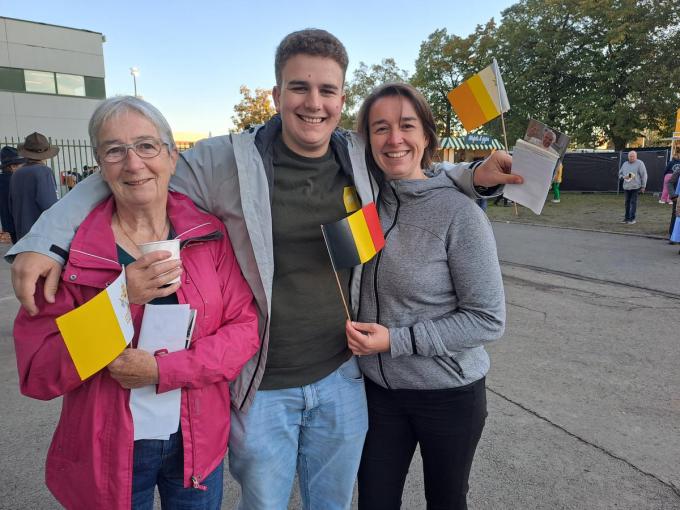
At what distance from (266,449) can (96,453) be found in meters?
0.57

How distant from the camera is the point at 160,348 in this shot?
145 centimetres

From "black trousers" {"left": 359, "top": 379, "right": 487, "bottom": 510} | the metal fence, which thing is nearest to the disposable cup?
"black trousers" {"left": 359, "top": 379, "right": 487, "bottom": 510}

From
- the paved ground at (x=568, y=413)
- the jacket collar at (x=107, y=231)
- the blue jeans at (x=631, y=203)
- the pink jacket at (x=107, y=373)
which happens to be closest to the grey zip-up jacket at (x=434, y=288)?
the pink jacket at (x=107, y=373)

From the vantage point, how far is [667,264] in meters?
7.79

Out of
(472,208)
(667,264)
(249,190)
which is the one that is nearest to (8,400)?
→ (249,190)

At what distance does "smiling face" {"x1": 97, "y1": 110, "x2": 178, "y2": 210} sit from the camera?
57.1 inches

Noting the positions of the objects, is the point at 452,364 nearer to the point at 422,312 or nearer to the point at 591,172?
the point at 422,312

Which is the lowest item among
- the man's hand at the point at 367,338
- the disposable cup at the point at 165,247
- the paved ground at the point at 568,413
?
the paved ground at the point at 568,413

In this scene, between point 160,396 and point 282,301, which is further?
point 282,301

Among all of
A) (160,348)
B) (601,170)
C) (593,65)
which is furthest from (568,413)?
(593,65)

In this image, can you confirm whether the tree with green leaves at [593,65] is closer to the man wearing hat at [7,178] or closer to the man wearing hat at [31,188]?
the man wearing hat at [7,178]

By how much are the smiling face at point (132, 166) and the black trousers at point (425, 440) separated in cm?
112

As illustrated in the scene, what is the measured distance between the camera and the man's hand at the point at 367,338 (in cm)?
167

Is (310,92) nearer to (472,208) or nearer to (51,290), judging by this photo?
(472,208)
